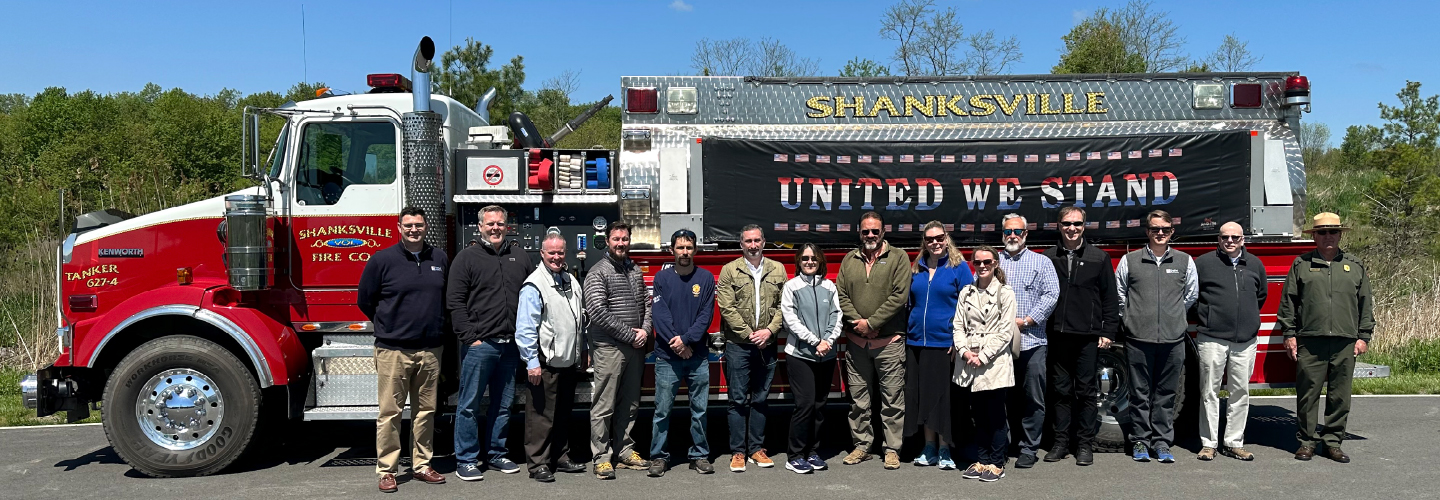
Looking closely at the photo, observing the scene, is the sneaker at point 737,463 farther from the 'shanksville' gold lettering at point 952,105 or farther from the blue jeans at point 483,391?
the 'shanksville' gold lettering at point 952,105

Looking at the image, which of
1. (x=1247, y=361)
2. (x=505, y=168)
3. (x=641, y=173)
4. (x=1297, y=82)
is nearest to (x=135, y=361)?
(x=505, y=168)

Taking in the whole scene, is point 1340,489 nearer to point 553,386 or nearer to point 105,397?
point 553,386

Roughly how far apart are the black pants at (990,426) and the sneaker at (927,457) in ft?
1.08

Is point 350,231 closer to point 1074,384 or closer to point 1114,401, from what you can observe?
point 1074,384

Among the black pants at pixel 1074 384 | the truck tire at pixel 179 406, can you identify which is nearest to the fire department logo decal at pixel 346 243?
the truck tire at pixel 179 406

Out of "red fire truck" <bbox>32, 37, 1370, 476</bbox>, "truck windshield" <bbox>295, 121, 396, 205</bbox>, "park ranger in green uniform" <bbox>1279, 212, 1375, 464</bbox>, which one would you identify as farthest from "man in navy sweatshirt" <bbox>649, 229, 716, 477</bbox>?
"park ranger in green uniform" <bbox>1279, 212, 1375, 464</bbox>

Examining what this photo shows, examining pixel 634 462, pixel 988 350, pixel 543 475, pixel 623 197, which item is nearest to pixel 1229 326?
pixel 988 350

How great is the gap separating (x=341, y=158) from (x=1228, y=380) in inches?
271

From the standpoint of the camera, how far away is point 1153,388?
7000 millimetres

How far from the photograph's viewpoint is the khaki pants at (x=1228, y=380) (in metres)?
6.93

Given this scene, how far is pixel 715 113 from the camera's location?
755 centimetres

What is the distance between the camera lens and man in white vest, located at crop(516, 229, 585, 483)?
6293 mm

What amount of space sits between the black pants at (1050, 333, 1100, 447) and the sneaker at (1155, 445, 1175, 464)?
492mm

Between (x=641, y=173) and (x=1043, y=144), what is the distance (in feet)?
10.4
